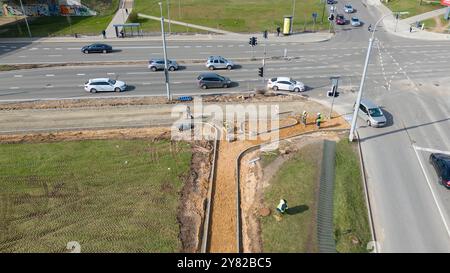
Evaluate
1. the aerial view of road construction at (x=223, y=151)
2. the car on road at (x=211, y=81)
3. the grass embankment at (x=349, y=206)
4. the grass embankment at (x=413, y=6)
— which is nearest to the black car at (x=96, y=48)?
the aerial view of road construction at (x=223, y=151)

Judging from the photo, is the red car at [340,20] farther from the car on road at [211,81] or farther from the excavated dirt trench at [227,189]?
the excavated dirt trench at [227,189]

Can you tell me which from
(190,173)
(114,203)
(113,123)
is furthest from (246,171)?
(113,123)

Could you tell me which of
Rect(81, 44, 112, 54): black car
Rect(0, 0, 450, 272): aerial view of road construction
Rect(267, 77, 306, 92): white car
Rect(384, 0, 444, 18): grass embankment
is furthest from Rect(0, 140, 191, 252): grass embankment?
Rect(384, 0, 444, 18): grass embankment

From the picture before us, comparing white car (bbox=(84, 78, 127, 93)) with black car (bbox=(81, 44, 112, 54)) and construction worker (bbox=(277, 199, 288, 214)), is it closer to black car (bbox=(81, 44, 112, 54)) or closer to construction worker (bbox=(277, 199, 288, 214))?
black car (bbox=(81, 44, 112, 54))

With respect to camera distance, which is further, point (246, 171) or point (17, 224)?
point (246, 171)

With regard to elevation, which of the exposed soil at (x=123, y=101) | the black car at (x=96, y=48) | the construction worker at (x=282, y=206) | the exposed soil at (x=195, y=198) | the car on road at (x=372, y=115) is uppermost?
the black car at (x=96, y=48)

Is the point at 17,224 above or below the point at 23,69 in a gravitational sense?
below

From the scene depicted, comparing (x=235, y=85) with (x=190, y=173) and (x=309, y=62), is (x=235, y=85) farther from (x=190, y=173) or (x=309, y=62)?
(x=190, y=173)
